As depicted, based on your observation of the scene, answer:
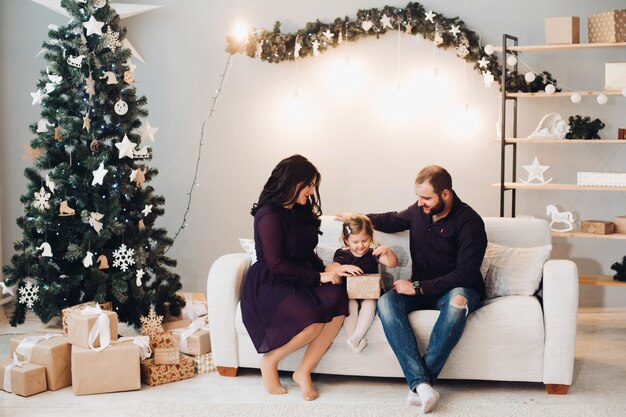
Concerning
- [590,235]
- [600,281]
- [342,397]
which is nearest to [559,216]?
[590,235]

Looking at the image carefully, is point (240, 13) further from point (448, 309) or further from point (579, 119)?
point (448, 309)

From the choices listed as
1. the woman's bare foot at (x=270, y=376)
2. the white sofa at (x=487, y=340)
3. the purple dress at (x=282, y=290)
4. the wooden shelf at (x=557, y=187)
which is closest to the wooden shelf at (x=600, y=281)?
the wooden shelf at (x=557, y=187)

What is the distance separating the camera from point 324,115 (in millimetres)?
5594

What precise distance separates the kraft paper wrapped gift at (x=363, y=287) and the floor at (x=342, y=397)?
45cm

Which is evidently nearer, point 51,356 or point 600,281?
point 51,356

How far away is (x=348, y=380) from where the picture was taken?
12.7 feet

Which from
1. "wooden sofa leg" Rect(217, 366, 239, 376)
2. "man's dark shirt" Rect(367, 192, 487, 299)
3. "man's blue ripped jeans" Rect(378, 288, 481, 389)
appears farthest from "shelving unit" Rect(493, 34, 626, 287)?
"wooden sofa leg" Rect(217, 366, 239, 376)

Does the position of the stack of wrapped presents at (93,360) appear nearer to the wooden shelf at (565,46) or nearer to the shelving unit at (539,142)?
the shelving unit at (539,142)

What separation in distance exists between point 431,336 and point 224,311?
39.7 inches

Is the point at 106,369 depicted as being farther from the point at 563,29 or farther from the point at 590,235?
the point at 563,29

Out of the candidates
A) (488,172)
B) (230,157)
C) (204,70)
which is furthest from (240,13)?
(488,172)

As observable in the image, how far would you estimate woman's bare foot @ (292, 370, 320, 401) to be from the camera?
3598 millimetres

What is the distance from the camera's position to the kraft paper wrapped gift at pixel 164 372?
→ 382 cm

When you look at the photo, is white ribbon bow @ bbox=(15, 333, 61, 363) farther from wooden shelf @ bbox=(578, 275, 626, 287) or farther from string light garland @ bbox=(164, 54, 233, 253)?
wooden shelf @ bbox=(578, 275, 626, 287)
